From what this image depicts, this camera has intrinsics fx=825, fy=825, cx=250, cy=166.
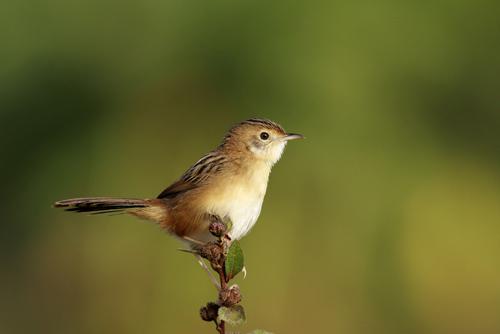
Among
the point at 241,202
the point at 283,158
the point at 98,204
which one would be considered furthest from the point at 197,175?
the point at 283,158

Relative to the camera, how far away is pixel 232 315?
2.28 m

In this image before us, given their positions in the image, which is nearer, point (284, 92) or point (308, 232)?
point (308, 232)

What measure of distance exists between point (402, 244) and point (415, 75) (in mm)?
2602

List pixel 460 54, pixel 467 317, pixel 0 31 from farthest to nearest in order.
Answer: pixel 460 54 → pixel 0 31 → pixel 467 317

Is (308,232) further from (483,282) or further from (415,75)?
(415,75)

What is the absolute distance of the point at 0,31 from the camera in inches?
377

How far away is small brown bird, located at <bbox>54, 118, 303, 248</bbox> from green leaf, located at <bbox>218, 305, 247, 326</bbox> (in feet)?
5.27

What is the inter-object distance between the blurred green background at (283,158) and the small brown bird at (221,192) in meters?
3.20

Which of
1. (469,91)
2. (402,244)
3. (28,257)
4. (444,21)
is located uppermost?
(444,21)

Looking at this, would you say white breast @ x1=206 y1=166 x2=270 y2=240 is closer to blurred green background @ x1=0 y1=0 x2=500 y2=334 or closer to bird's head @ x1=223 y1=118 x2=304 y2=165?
bird's head @ x1=223 y1=118 x2=304 y2=165

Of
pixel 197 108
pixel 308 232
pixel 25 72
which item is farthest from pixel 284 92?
pixel 25 72

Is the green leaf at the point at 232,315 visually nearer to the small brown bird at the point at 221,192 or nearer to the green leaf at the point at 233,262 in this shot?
the green leaf at the point at 233,262

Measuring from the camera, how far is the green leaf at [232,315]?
2.25 meters

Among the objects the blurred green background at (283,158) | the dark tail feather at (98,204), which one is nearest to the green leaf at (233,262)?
the dark tail feather at (98,204)
